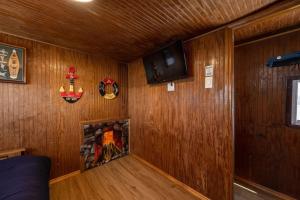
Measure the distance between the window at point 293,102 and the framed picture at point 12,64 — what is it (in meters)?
3.84

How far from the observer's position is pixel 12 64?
201cm

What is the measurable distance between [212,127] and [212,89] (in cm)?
50

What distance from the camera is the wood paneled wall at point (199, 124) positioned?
1.74 m

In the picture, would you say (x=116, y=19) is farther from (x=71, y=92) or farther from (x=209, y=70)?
(x=71, y=92)

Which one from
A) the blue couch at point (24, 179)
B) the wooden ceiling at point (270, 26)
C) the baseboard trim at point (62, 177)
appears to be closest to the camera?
the blue couch at point (24, 179)

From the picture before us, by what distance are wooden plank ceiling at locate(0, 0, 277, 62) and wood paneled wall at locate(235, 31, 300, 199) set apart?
3.53 ft

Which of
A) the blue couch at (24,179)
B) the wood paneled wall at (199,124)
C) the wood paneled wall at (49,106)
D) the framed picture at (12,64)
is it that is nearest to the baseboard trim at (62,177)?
the wood paneled wall at (49,106)

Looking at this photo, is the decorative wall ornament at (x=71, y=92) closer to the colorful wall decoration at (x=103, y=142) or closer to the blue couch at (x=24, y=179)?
the colorful wall decoration at (x=103, y=142)

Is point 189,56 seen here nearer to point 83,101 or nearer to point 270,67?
point 270,67

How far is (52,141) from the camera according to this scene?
2387mm

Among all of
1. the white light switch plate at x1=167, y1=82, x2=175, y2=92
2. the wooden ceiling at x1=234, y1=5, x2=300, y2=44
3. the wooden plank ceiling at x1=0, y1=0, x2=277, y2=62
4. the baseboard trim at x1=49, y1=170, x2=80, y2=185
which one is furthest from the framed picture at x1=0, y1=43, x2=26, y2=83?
the wooden ceiling at x1=234, y1=5, x2=300, y2=44

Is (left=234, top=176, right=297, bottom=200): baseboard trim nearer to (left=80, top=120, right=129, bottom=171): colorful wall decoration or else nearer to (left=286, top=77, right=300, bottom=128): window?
(left=286, top=77, right=300, bottom=128): window

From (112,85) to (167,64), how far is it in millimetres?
1511

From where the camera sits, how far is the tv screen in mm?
2055
